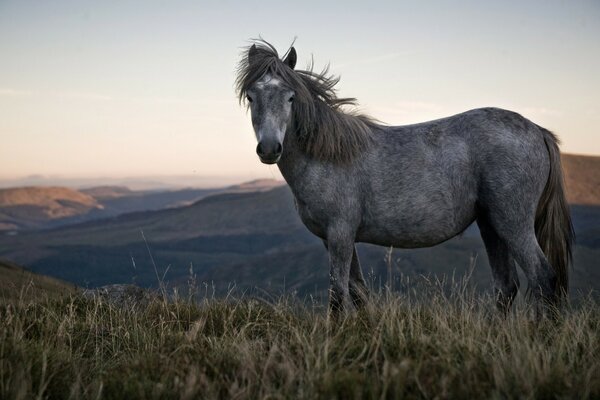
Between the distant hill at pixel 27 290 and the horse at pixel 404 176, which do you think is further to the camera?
Result: the distant hill at pixel 27 290

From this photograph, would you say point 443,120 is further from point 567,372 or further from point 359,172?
point 567,372

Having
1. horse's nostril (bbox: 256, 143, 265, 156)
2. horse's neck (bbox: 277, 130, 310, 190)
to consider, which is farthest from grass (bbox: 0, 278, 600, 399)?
horse's nostril (bbox: 256, 143, 265, 156)

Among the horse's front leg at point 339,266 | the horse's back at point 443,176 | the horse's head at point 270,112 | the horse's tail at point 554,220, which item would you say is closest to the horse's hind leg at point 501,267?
the horse's tail at point 554,220

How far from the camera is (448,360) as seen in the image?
12.1 feet

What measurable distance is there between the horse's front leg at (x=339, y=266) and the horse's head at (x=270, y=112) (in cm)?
108

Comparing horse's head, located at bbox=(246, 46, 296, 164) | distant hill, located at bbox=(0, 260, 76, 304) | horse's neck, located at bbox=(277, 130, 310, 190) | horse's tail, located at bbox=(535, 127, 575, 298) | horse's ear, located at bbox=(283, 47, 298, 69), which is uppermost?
horse's ear, located at bbox=(283, 47, 298, 69)

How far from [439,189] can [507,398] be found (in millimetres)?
3054

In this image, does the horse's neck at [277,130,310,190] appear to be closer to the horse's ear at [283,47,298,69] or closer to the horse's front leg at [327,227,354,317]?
the horse's front leg at [327,227,354,317]

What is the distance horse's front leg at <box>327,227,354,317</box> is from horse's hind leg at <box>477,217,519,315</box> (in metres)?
1.94

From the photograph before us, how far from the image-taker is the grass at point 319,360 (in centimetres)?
350

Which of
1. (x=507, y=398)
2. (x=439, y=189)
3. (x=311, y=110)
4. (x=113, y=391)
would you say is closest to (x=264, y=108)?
(x=311, y=110)

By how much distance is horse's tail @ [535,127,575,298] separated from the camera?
6.50 m

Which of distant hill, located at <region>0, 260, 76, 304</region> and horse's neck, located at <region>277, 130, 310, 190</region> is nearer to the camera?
horse's neck, located at <region>277, 130, 310, 190</region>

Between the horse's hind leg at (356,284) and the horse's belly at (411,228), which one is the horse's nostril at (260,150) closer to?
the horse's belly at (411,228)
